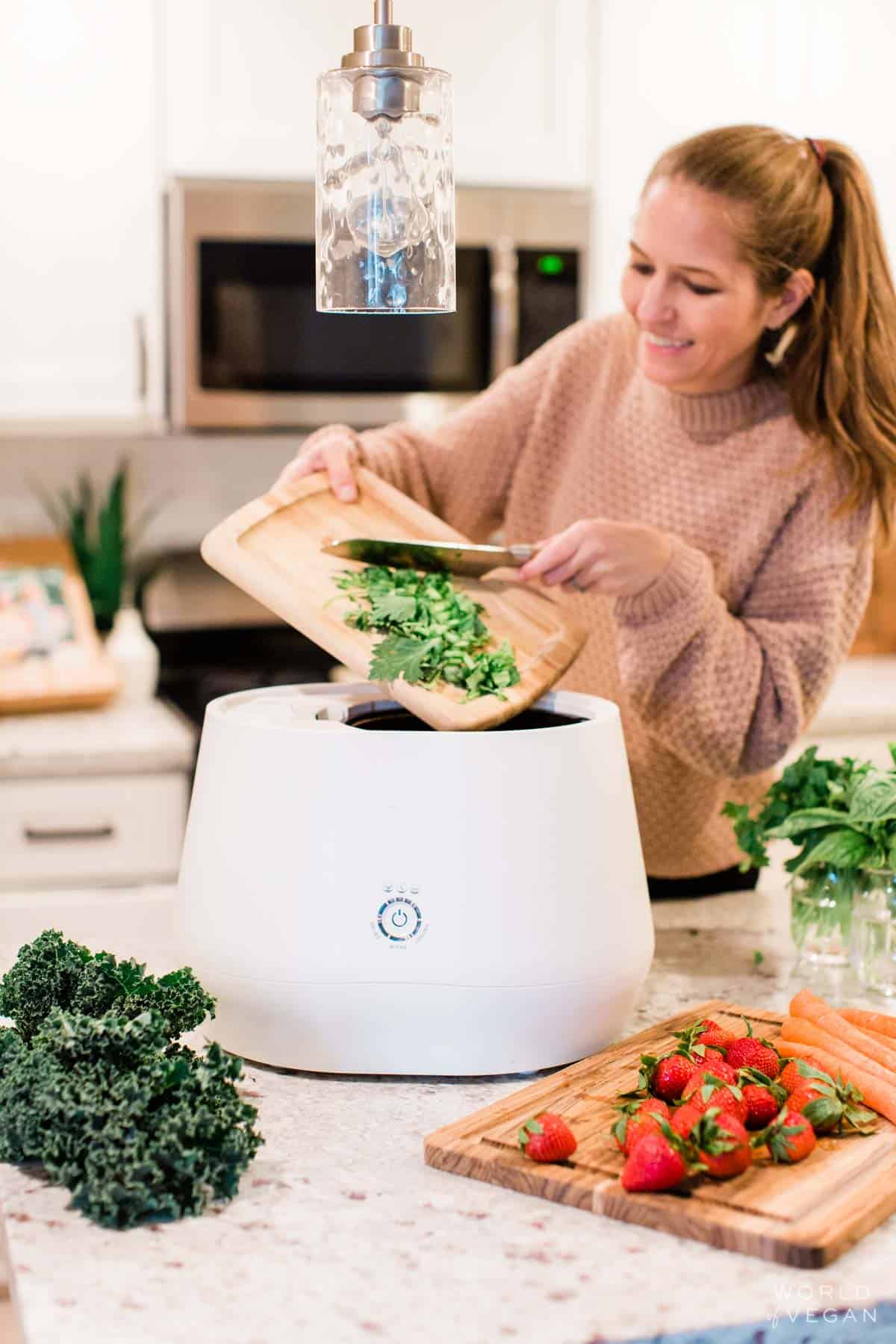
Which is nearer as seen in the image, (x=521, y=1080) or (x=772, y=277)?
(x=521, y=1080)

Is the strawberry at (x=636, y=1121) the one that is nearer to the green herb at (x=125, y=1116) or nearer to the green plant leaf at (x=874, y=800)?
the green herb at (x=125, y=1116)

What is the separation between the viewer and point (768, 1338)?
0.83 m

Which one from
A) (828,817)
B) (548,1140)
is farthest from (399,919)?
(828,817)

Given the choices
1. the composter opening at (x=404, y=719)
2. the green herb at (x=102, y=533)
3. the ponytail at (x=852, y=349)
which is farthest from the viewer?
the green herb at (x=102, y=533)

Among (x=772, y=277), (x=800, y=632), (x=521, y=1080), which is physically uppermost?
(x=772, y=277)

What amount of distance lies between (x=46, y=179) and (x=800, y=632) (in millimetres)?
1804

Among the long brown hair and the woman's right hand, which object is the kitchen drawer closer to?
the woman's right hand

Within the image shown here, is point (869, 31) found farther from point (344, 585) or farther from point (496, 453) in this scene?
point (344, 585)

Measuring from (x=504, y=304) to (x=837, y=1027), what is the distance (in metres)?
1.95

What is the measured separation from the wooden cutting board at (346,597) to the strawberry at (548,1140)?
31cm

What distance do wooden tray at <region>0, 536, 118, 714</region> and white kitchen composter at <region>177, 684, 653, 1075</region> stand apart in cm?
167

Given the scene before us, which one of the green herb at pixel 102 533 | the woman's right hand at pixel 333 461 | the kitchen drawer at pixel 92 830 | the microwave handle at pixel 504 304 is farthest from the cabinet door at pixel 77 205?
the woman's right hand at pixel 333 461

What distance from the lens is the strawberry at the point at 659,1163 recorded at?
3.02 ft

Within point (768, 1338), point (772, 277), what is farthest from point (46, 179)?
point (768, 1338)
